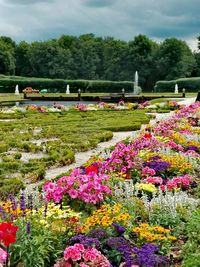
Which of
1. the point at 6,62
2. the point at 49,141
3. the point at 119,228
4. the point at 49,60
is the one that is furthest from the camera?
the point at 49,60

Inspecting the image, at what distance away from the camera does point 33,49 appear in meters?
68.7

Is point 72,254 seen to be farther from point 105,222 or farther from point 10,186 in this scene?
point 10,186

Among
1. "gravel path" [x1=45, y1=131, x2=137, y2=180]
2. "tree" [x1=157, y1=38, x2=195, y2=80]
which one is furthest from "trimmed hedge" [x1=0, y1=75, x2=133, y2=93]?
"gravel path" [x1=45, y1=131, x2=137, y2=180]

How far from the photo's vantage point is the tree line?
63.9m

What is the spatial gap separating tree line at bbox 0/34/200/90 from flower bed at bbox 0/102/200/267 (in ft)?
189

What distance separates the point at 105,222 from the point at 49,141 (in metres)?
6.57

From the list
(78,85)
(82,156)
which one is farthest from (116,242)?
(78,85)

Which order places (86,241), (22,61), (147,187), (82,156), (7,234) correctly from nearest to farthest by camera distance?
(7,234), (86,241), (147,187), (82,156), (22,61)

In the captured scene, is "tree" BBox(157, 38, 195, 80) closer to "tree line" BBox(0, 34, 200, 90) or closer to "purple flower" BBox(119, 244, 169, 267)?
"tree line" BBox(0, 34, 200, 90)

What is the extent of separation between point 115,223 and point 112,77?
63917 mm

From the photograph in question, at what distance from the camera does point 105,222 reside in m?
4.22

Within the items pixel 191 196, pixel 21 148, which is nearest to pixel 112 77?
pixel 21 148

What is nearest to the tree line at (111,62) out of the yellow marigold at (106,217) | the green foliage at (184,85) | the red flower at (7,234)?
the green foliage at (184,85)

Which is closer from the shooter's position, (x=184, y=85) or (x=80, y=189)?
(x=80, y=189)
